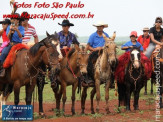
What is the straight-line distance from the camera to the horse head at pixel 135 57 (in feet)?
46.9

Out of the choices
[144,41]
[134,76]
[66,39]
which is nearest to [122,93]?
[134,76]

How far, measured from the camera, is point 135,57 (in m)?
14.3

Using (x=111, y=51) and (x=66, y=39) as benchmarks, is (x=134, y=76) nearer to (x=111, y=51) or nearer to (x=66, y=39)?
(x=111, y=51)

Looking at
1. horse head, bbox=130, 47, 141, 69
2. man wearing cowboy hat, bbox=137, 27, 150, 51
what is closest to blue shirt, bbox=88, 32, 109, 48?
horse head, bbox=130, 47, 141, 69

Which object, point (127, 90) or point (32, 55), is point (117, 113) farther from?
point (32, 55)

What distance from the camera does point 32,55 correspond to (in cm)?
1255

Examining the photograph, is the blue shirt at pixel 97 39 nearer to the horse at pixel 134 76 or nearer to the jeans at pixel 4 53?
the horse at pixel 134 76

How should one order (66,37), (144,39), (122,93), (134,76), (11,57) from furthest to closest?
(144,39) < (122,93) < (66,37) < (134,76) < (11,57)

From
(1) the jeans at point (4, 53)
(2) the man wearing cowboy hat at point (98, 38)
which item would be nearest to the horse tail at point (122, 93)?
(2) the man wearing cowboy hat at point (98, 38)

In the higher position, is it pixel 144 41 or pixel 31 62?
pixel 144 41

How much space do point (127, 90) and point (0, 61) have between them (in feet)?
15.0

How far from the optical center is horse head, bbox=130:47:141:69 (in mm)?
14302

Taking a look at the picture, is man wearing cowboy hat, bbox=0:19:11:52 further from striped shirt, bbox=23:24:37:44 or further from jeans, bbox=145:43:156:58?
jeans, bbox=145:43:156:58

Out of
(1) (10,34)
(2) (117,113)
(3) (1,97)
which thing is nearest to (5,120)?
(3) (1,97)
